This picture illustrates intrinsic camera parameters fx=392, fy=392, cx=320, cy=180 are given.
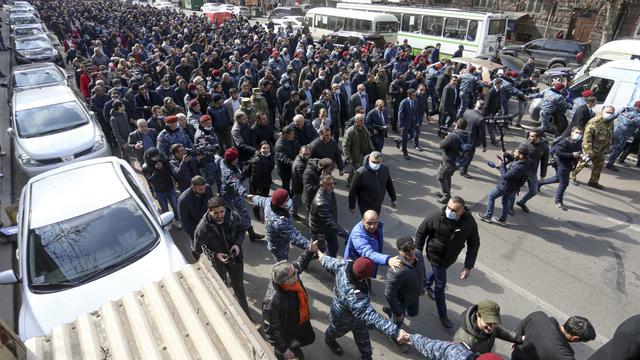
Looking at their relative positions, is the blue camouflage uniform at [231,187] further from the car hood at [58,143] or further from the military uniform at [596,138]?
the military uniform at [596,138]

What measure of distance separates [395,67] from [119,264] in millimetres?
11314

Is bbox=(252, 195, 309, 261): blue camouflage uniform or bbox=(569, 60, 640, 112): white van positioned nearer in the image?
bbox=(252, 195, 309, 261): blue camouflage uniform

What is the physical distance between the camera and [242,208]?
622 centimetres

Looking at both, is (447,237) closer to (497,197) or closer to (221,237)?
(221,237)

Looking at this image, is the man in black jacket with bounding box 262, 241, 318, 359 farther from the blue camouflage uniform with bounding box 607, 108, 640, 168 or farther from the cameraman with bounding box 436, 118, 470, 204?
the blue camouflage uniform with bounding box 607, 108, 640, 168

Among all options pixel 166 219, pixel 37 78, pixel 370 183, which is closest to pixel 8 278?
pixel 166 219

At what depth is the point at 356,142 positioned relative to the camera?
7.64m

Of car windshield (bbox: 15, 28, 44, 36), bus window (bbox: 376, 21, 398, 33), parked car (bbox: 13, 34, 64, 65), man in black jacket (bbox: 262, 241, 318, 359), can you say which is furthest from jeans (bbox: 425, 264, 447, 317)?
car windshield (bbox: 15, 28, 44, 36)

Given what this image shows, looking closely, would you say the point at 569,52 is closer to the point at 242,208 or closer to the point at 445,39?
the point at 445,39

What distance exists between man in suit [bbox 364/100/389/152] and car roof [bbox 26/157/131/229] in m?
5.10

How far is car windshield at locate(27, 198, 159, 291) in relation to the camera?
13.5 feet

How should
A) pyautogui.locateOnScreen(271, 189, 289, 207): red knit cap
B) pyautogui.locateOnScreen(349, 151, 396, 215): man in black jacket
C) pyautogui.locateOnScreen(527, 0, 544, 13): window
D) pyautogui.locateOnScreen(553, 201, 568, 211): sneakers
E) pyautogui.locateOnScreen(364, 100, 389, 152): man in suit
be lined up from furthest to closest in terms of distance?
pyautogui.locateOnScreen(527, 0, 544, 13): window, pyautogui.locateOnScreen(364, 100, 389, 152): man in suit, pyautogui.locateOnScreen(553, 201, 568, 211): sneakers, pyautogui.locateOnScreen(349, 151, 396, 215): man in black jacket, pyautogui.locateOnScreen(271, 189, 289, 207): red knit cap

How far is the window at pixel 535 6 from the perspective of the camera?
2695cm

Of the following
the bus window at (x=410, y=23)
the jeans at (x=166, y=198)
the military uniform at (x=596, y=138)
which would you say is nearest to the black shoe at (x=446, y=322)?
the jeans at (x=166, y=198)
